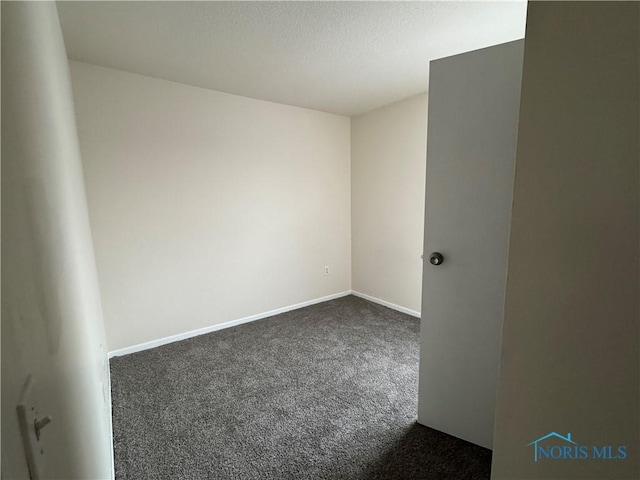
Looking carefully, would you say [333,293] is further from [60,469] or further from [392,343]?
[60,469]

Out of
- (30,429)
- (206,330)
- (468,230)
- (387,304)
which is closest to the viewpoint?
(30,429)

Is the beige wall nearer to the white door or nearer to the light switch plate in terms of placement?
the white door

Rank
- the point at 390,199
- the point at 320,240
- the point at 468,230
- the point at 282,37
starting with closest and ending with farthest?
the point at 468,230, the point at 282,37, the point at 390,199, the point at 320,240

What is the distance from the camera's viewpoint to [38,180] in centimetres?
79

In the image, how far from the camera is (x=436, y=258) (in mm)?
1642

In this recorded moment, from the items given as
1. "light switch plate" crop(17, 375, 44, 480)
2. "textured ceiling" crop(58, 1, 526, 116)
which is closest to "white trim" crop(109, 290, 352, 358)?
"textured ceiling" crop(58, 1, 526, 116)

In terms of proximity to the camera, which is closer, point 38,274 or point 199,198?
point 38,274

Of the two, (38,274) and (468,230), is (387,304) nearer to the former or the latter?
(468,230)

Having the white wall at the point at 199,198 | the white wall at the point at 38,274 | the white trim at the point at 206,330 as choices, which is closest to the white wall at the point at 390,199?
the white wall at the point at 199,198

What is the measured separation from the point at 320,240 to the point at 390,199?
98cm

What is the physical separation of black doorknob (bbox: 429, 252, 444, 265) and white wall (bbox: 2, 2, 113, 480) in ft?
5.08

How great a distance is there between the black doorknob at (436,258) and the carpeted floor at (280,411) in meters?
0.97

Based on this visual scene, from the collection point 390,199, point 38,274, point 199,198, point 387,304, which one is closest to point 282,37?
point 199,198

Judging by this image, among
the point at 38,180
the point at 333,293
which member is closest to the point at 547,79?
the point at 38,180
